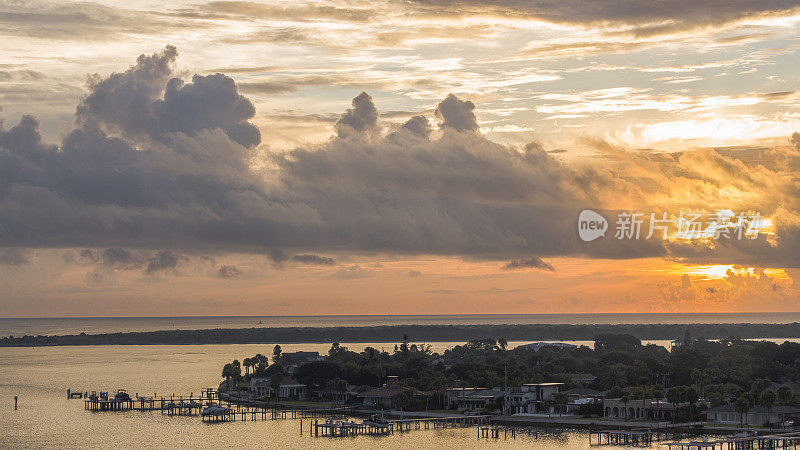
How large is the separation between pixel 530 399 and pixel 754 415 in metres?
24.8

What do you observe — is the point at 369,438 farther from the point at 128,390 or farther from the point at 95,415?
the point at 128,390

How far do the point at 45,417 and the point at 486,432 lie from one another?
52.9 metres

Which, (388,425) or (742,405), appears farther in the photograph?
(388,425)

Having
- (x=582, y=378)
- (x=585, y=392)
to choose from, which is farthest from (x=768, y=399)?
(x=582, y=378)

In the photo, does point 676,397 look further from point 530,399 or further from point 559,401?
point 530,399

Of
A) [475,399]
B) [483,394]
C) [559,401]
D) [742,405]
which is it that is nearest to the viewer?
[742,405]

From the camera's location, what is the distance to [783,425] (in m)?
84.1

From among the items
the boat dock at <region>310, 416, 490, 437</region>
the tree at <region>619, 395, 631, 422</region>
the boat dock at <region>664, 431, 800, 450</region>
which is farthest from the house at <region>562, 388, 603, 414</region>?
the boat dock at <region>664, 431, 800, 450</region>

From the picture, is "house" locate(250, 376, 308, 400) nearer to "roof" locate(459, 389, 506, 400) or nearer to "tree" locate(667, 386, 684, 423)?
"roof" locate(459, 389, 506, 400)

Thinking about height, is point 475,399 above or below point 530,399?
below

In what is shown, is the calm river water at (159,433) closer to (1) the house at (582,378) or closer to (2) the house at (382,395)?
(2) the house at (382,395)

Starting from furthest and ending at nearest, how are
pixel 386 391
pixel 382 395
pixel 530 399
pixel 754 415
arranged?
1. pixel 386 391
2. pixel 382 395
3. pixel 530 399
4. pixel 754 415

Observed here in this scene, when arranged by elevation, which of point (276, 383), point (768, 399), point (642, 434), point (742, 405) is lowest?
point (642, 434)

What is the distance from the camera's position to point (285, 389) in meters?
127
